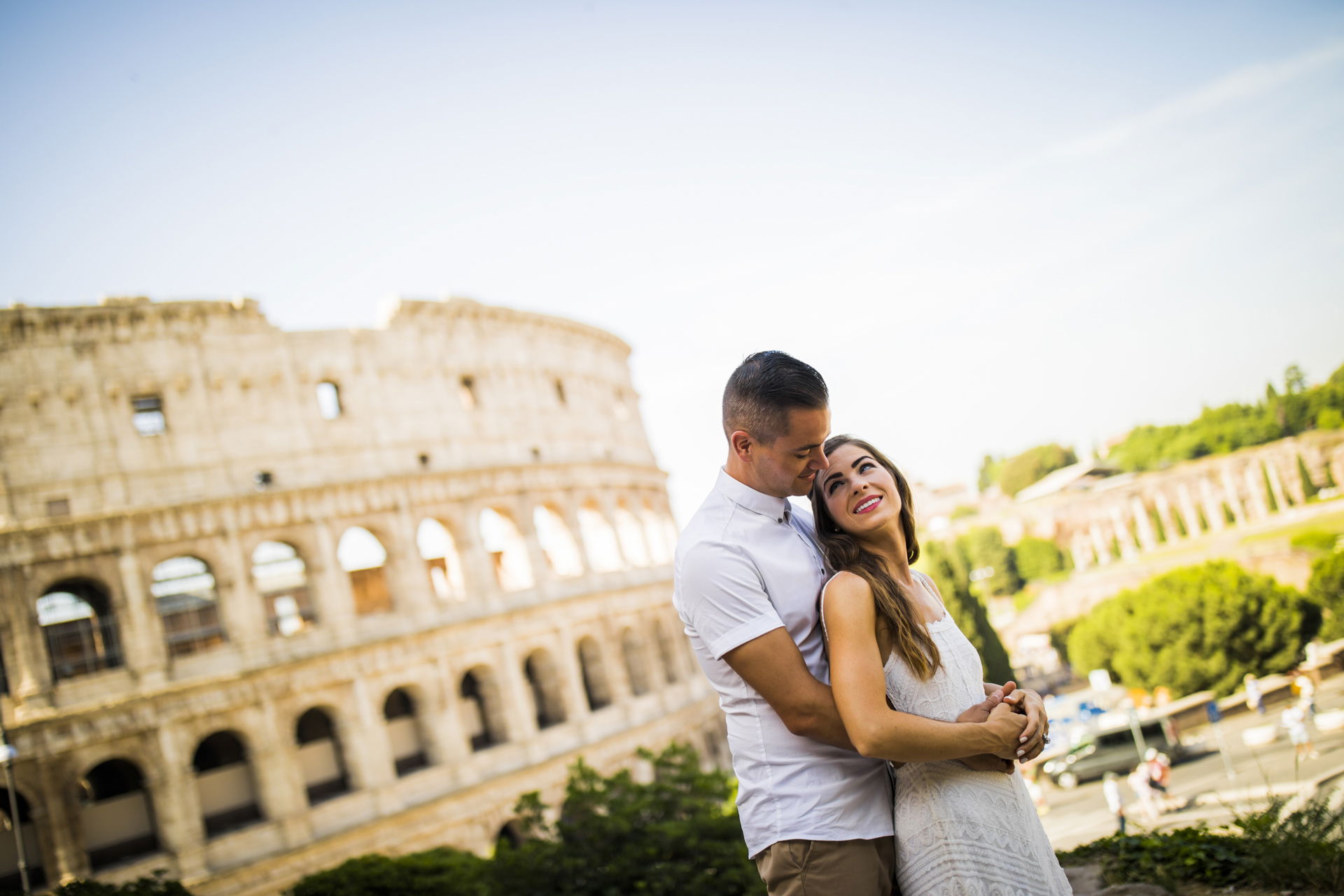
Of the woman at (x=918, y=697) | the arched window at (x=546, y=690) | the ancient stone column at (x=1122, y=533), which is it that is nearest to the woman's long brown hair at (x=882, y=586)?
the woman at (x=918, y=697)

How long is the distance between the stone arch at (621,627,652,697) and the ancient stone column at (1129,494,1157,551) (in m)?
41.5

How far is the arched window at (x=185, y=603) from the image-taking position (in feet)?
64.8

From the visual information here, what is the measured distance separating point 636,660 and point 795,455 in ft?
81.2

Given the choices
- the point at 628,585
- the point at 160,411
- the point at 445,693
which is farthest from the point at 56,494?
the point at 628,585

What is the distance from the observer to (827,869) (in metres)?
2.93

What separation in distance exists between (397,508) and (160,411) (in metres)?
6.01

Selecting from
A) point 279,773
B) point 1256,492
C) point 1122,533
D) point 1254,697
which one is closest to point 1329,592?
point 1254,697

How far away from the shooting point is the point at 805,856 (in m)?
2.96

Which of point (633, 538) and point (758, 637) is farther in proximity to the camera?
point (633, 538)

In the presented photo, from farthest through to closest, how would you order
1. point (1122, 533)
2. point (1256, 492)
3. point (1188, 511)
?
point (1122, 533) → point (1188, 511) → point (1256, 492)

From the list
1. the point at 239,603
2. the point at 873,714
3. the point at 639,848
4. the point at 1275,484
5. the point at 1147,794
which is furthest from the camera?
the point at 1275,484

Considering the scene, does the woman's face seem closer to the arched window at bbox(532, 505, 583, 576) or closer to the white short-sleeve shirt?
the white short-sleeve shirt

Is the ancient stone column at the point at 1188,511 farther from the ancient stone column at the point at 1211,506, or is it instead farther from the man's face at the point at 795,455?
the man's face at the point at 795,455

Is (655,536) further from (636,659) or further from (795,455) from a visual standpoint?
(795,455)
